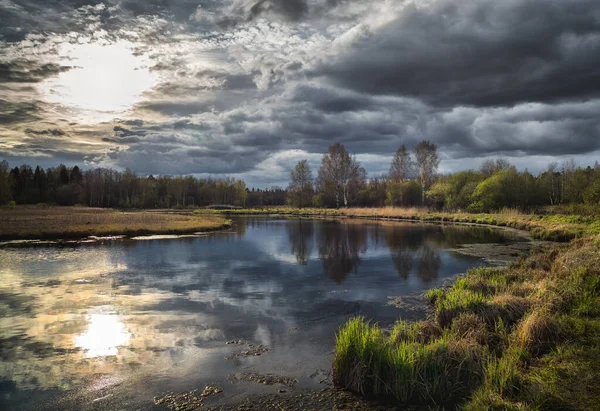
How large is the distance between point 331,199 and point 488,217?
145 feet

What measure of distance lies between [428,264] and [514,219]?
1129 inches

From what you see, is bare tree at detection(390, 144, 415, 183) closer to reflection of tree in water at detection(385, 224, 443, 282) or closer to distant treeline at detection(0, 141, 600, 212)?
distant treeline at detection(0, 141, 600, 212)

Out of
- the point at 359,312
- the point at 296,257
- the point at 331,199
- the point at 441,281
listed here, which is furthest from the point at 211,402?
the point at 331,199

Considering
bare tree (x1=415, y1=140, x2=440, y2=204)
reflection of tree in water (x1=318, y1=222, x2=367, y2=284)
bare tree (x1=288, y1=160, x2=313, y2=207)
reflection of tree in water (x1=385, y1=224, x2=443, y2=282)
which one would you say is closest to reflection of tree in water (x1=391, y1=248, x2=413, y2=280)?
reflection of tree in water (x1=385, y1=224, x2=443, y2=282)

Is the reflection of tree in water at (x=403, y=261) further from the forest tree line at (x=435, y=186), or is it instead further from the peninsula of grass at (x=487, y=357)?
the forest tree line at (x=435, y=186)

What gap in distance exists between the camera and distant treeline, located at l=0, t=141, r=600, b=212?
59688mm

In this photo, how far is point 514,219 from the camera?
43.7 m

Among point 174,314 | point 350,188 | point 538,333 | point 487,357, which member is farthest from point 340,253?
point 350,188

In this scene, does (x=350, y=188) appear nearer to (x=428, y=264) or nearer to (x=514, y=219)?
(x=514, y=219)

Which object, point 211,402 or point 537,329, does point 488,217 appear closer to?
point 537,329

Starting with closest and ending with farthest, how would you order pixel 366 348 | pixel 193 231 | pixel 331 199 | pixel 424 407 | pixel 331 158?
1. pixel 424 407
2. pixel 366 348
3. pixel 193 231
4. pixel 331 158
5. pixel 331 199

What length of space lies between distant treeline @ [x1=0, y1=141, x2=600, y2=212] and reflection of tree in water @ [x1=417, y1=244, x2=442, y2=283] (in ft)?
71.9

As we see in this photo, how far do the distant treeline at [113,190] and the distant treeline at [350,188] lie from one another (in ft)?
0.78

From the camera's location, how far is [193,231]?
39.3m
